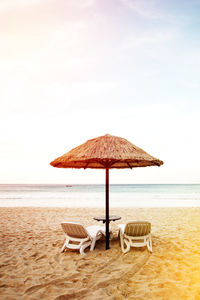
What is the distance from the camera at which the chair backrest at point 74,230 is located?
457cm

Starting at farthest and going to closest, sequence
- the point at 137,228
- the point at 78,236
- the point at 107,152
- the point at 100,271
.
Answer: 1. the point at 78,236
2. the point at 137,228
3. the point at 107,152
4. the point at 100,271

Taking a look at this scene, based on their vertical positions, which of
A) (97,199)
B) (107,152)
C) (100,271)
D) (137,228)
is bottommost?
(97,199)

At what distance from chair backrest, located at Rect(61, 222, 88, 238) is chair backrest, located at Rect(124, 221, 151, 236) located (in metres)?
0.90

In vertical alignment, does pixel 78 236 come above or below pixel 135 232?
below

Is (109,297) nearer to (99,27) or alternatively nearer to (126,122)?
(99,27)

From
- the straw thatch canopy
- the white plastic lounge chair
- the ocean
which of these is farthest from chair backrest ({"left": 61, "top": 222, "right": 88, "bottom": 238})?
the ocean

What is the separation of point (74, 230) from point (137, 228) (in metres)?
1.33

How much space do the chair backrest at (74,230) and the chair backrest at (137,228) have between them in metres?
0.90

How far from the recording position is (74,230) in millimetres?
4707

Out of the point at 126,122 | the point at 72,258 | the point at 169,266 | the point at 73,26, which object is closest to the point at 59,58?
the point at 73,26

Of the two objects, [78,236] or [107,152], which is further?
[78,236]

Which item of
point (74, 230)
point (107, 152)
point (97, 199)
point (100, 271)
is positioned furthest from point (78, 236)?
point (97, 199)

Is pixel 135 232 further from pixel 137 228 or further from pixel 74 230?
pixel 74 230

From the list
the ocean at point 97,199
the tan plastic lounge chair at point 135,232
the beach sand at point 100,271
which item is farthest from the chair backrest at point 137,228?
the ocean at point 97,199
